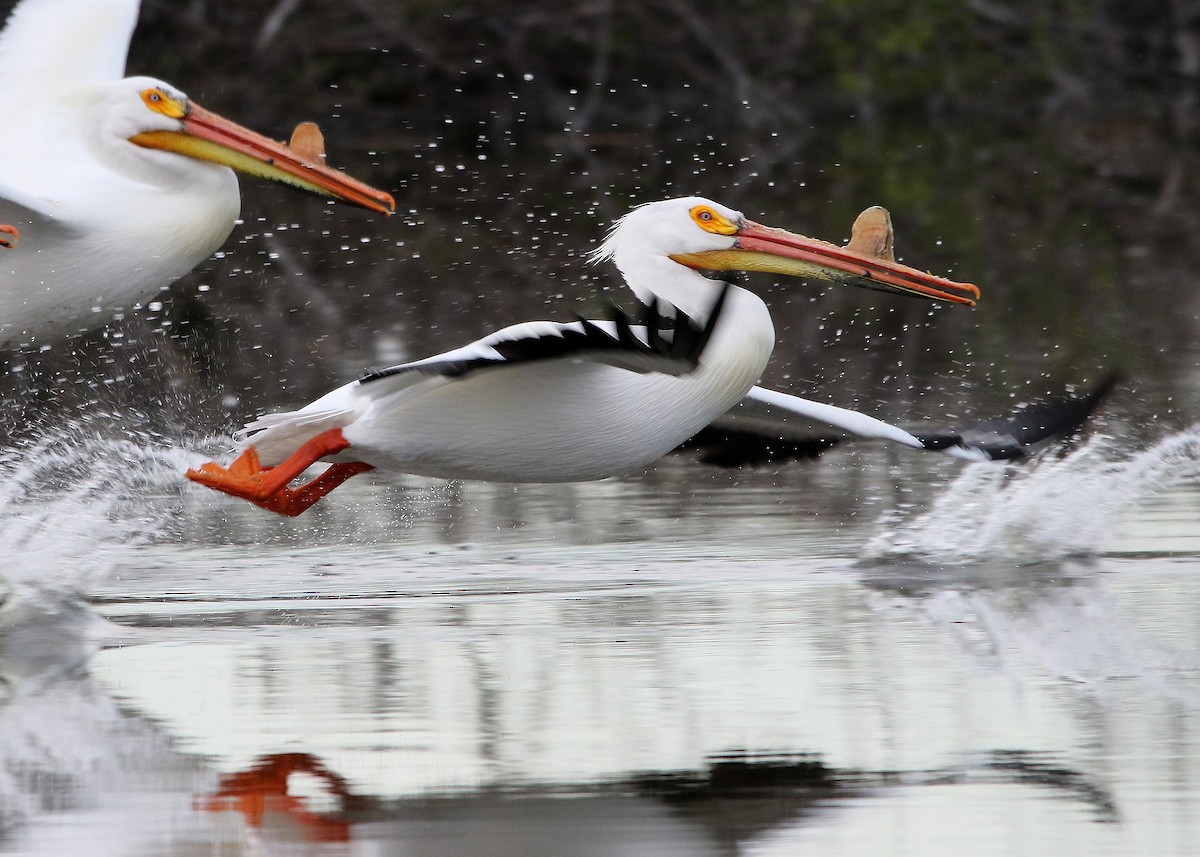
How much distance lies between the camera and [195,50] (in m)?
21.5

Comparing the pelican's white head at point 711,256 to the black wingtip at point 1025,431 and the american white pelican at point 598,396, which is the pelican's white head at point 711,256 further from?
the black wingtip at point 1025,431

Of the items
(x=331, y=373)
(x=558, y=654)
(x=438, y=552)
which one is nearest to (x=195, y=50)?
(x=331, y=373)

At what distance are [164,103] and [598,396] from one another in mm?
1791

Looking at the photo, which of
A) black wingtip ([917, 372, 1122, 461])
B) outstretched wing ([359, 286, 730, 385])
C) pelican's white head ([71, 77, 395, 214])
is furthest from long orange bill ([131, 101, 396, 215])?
black wingtip ([917, 372, 1122, 461])

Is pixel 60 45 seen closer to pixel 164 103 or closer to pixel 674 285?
pixel 164 103

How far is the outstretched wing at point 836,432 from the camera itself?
5820mm

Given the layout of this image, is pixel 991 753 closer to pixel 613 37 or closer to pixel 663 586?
pixel 663 586

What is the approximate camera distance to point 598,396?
5273 millimetres

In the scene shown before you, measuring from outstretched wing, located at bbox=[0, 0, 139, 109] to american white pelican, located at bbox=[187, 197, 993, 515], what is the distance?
5.21 feet

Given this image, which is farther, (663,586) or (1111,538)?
(1111,538)

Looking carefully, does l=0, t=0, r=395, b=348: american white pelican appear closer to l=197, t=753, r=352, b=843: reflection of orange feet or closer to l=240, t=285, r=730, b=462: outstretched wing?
l=240, t=285, r=730, b=462: outstretched wing

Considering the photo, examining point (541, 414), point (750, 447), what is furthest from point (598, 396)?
point (750, 447)

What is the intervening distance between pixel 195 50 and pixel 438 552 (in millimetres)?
16144

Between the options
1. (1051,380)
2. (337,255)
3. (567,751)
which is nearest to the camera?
(567,751)
